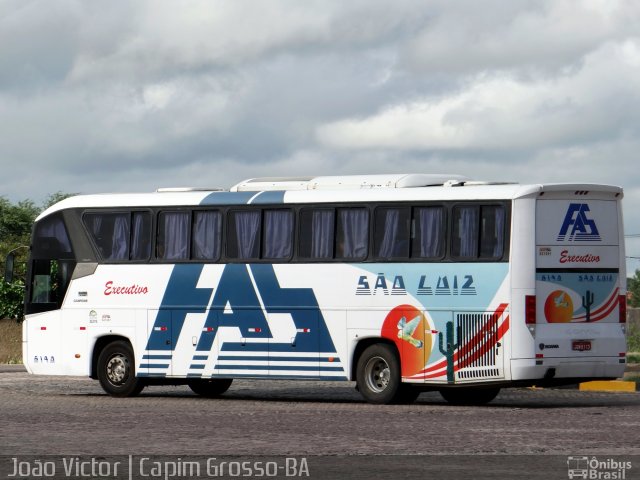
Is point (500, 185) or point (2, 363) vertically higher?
point (500, 185)

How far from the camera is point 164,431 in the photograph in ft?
60.1

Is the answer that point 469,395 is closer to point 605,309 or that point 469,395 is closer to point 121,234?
point 605,309

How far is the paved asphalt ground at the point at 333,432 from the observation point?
1427 centimetres

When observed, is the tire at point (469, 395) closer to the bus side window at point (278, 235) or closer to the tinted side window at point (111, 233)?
the bus side window at point (278, 235)

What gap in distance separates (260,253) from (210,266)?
97 centimetres

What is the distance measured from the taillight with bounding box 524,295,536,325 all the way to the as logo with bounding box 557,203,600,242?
106cm

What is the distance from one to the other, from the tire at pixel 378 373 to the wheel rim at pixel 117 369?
461 cm

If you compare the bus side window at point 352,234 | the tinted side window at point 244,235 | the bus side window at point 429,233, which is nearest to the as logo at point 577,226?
the bus side window at point 429,233

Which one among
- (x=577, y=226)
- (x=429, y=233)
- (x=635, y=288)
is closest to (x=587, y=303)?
(x=577, y=226)

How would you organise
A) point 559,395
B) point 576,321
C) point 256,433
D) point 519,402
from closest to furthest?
point 256,433
point 576,321
point 519,402
point 559,395

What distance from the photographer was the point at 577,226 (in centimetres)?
2334

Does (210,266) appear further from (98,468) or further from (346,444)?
Result: (98,468)

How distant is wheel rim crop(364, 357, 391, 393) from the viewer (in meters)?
24.1

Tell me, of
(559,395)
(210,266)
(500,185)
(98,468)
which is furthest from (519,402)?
(98,468)
